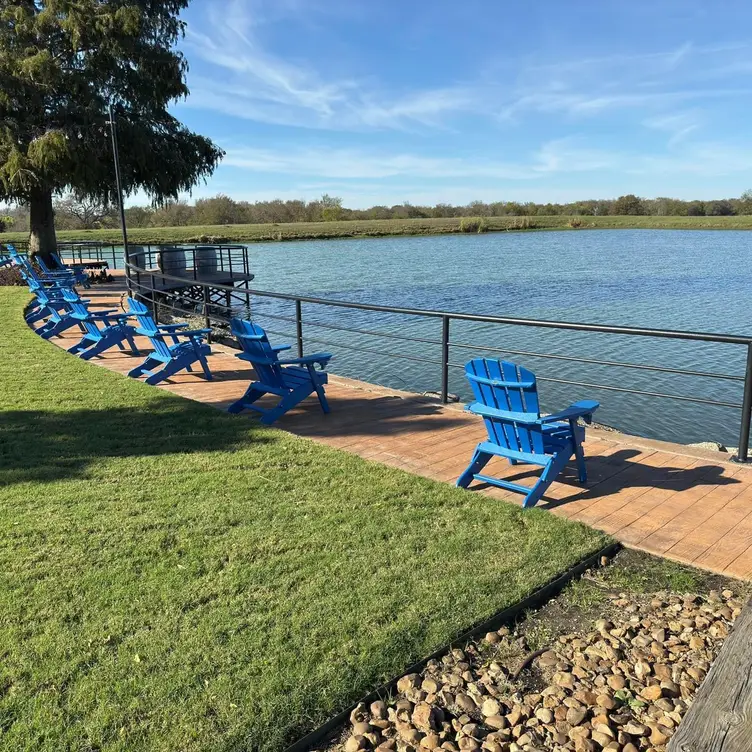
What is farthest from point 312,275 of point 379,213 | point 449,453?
Answer: point 379,213

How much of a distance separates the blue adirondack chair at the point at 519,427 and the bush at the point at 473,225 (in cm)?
9036

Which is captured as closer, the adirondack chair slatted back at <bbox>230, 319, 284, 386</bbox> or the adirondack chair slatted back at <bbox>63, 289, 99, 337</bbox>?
the adirondack chair slatted back at <bbox>230, 319, 284, 386</bbox>

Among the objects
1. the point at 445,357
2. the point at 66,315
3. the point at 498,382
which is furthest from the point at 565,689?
the point at 66,315

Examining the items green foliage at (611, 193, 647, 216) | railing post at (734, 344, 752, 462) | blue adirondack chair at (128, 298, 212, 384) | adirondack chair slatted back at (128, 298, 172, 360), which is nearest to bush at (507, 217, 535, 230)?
green foliage at (611, 193, 647, 216)

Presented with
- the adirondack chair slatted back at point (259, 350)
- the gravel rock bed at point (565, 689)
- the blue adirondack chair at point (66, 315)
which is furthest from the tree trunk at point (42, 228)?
the gravel rock bed at point (565, 689)

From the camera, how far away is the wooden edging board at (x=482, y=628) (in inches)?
95.0

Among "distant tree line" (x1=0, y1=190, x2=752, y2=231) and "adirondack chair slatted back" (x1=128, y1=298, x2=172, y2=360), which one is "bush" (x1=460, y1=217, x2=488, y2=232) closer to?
"distant tree line" (x1=0, y1=190, x2=752, y2=231)

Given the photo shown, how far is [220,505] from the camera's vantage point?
4.25 m

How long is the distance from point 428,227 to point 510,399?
90.8 metres

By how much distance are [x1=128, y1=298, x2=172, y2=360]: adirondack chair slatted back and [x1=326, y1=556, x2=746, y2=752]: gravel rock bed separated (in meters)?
6.02

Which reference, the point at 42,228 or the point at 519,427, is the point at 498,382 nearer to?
the point at 519,427

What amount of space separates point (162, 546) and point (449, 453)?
7.99ft

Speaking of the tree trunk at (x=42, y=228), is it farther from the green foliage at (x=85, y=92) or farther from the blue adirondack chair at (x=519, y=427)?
the blue adirondack chair at (x=519, y=427)

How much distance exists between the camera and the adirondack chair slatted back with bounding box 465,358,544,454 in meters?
4.25
